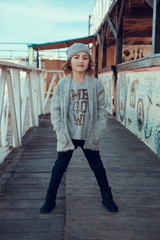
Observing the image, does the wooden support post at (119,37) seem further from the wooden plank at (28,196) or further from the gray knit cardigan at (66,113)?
the gray knit cardigan at (66,113)

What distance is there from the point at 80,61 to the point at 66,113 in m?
0.46

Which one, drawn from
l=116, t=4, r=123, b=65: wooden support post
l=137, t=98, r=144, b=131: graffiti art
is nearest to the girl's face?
→ l=137, t=98, r=144, b=131: graffiti art

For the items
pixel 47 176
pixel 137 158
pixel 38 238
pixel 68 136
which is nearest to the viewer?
pixel 38 238

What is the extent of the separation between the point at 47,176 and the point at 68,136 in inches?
44.8

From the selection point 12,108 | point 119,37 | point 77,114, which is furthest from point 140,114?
point 119,37

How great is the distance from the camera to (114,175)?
3.24m

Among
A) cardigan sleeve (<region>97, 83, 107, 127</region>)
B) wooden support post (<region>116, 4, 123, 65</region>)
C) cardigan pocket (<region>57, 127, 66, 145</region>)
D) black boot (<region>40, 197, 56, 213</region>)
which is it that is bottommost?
black boot (<region>40, 197, 56, 213</region>)

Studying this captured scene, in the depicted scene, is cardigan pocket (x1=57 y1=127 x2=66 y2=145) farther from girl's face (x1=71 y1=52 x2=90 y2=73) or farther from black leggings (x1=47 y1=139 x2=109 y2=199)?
girl's face (x1=71 y1=52 x2=90 y2=73)

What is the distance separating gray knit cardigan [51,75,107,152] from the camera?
2.26m

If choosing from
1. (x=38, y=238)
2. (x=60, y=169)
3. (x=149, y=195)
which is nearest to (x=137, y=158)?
(x=149, y=195)

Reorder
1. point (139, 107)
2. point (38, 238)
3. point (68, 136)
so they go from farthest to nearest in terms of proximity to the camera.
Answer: point (139, 107) → point (68, 136) → point (38, 238)

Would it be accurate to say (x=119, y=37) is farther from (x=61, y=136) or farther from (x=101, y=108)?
(x=61, y=136)

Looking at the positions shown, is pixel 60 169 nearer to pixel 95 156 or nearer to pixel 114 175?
pixel 95 156

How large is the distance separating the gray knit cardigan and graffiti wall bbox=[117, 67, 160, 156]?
1.88 meters
